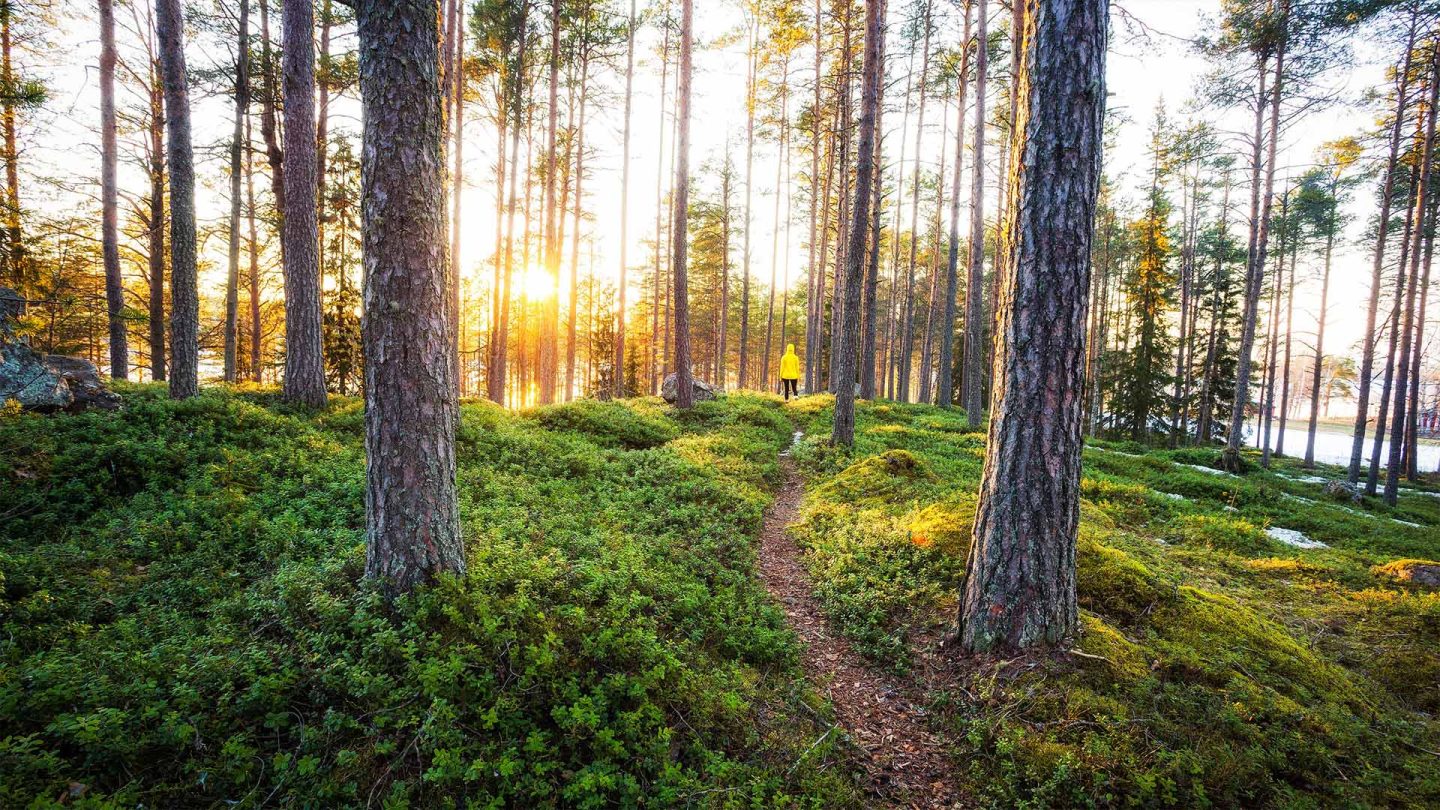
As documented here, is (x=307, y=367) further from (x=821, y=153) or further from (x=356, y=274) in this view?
(x=821, y=153)

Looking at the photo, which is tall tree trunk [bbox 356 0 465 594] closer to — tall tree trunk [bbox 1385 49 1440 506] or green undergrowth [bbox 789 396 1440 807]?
green undergrowth [bbox 789 396 1440 807]

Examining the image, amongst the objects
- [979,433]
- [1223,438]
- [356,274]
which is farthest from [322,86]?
[1223,438]

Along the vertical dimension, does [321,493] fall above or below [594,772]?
above

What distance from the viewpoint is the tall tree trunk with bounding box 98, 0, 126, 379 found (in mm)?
12516

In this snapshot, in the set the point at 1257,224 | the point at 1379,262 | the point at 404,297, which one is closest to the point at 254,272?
the point at 404,297

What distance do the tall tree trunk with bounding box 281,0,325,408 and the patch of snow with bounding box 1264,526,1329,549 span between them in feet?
55.9

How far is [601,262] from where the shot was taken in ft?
103

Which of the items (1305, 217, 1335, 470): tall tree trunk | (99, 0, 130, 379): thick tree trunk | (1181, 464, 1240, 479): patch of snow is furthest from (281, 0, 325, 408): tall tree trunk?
(1305, 217, 1335, 470): tall tree trunk

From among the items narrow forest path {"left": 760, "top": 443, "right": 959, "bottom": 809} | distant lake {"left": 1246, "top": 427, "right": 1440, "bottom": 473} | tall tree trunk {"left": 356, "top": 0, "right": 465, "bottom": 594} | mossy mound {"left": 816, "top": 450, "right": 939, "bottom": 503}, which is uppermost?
tall tree trunk {"left": 356, "top": 0, "right": 465, "bottom": 594}

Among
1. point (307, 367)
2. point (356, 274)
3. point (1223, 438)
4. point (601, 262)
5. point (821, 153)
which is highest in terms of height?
point (821, 153)

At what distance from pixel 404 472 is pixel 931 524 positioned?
18.7 feet

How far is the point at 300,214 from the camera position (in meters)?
8.72

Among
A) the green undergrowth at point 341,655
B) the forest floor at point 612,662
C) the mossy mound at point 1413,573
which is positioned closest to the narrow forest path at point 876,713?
the forest floor at point 612,662

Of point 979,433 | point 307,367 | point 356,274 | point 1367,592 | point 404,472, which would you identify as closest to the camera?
Answer: point 404,472
